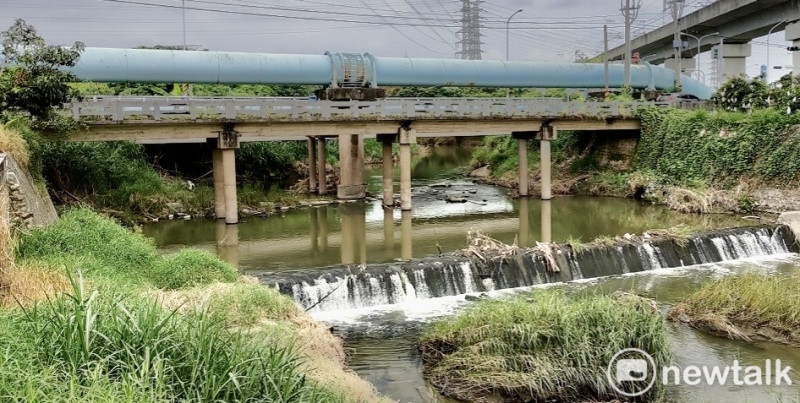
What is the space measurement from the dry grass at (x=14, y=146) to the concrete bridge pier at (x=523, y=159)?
21.5m

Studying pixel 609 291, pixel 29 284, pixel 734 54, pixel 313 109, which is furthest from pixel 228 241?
pixel 734 54

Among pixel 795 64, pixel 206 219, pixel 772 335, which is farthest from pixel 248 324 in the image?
pixel 795 64

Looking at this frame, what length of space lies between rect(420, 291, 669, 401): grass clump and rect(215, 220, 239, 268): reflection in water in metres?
9.97

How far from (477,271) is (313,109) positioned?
11941 mm

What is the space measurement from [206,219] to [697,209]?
2005 centimetres

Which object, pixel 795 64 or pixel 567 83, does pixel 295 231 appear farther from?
pixel 795 64

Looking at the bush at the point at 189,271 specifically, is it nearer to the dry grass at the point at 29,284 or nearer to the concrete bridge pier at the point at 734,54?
the dry grass at the point at 29,284

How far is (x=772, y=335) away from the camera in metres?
12.7

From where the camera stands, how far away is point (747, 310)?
44.0ft

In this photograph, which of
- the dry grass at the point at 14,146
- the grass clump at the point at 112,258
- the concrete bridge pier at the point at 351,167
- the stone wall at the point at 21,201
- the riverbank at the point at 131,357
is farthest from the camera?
the concrete bridge pier at the point at 351,167

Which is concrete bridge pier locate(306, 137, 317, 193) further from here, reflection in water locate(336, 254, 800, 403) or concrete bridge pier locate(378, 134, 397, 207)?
reflection in water locate(336, 254, 800, 403)

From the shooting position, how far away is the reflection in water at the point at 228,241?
20.6 metres

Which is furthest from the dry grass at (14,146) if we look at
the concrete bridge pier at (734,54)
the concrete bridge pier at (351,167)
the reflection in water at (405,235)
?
the concrete bridge pier at (734,54)

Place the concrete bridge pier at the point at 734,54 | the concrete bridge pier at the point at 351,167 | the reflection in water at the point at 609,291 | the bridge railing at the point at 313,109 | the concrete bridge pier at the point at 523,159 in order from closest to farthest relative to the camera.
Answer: the reflection in water at the point at 609,291 → the bridge railing at the point at 313,109 → the concrete bridge pier at the point at 351,167 → the concrete bridge pier at the point at 523,159 → the concrete bridge pier at the point at 734,54
